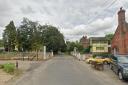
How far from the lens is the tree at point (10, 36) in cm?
10694

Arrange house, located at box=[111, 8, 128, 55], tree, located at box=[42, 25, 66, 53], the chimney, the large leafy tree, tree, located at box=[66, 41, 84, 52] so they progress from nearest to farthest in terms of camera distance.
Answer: house, located at box=[111, 8, 128, 55], the chimney, the large leafy tree, tree, located at box=[42, 25, 66, 53], tree, located at box=[66, 41, 84, 52]

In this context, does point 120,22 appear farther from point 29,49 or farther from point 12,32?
point 12,32

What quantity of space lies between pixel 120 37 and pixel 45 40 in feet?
219

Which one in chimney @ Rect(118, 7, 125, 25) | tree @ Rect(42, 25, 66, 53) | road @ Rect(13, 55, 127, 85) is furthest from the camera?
tree @ Rect(42, 25, 66, 53)

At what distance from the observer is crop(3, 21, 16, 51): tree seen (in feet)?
351

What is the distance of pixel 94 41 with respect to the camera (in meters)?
103

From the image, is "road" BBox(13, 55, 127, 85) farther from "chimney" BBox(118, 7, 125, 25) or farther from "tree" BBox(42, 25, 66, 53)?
"tree" BBox(42, 25, 66, 53)

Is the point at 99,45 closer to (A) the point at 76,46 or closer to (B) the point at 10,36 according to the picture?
(A) the point at 76,46

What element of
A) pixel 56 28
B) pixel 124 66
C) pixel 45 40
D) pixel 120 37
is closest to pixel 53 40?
pixel 45 40

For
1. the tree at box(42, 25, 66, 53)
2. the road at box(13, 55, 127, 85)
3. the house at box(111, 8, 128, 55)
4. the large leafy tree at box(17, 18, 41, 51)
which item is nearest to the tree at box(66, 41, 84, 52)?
the tree at box(42, 25, 66, 53)

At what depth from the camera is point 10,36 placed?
108438mm

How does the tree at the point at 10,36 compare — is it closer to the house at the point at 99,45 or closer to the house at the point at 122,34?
the house at the point at 99,45

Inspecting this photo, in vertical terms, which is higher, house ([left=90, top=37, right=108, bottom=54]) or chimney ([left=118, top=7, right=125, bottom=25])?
chimney ([left=118, top=7, right=125, bottom=25])

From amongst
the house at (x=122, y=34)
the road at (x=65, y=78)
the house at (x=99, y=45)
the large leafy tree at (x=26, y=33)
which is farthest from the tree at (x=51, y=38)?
the road at (x=65, y=78)
